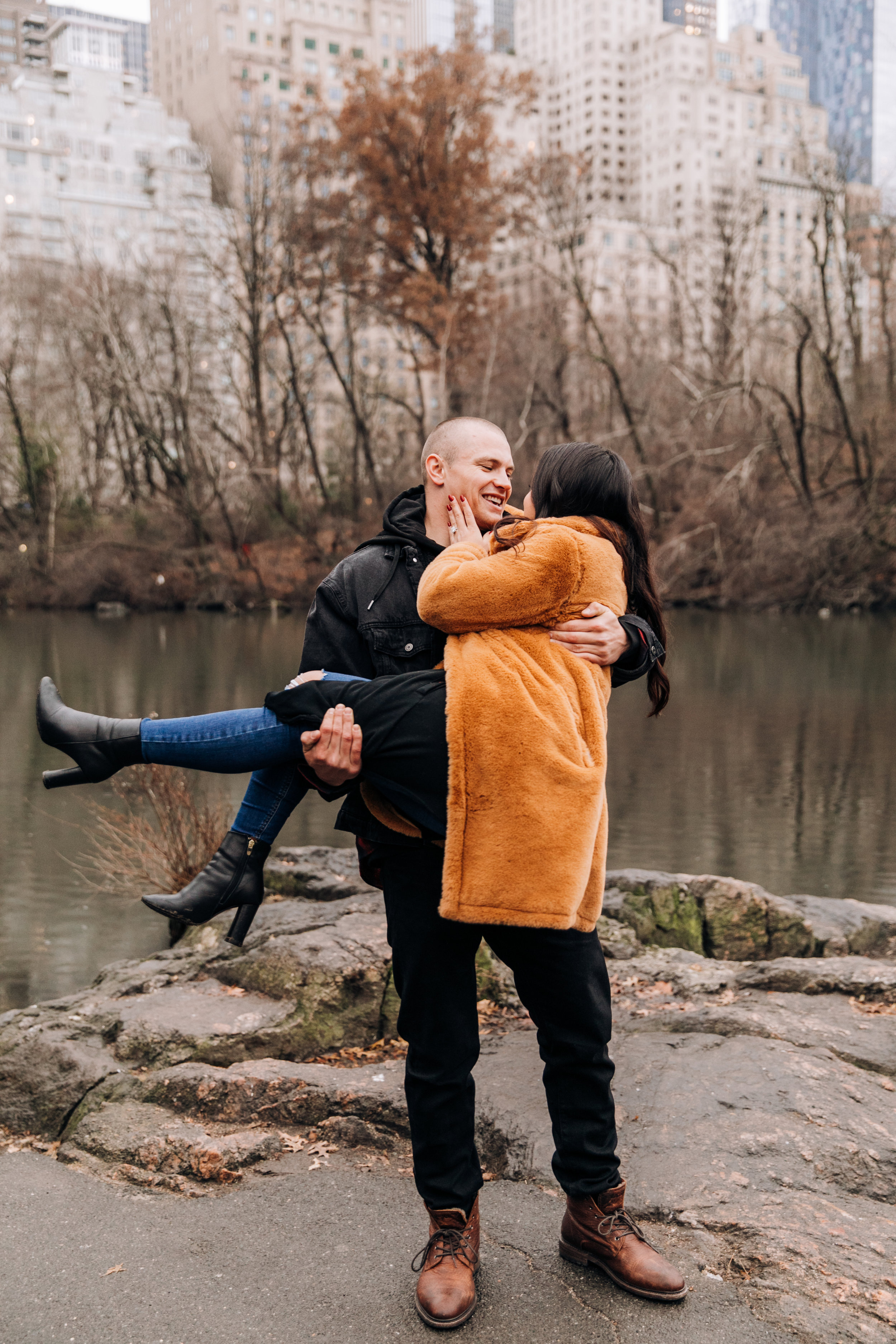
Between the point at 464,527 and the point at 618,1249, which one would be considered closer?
the point at 618,1249

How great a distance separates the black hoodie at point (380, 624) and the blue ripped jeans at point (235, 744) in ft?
0.28

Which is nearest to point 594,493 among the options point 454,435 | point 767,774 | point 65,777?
point 454,435

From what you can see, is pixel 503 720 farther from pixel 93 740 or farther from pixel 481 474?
pixel 93 740

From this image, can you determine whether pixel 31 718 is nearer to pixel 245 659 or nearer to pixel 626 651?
pixel 245 659

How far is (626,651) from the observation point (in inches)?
108

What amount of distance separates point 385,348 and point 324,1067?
5314 centimetres

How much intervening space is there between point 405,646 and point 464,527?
13.4 inches

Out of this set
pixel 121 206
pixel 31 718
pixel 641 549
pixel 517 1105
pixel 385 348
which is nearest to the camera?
pixel 641 549

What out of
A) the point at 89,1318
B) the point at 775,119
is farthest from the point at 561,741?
the point at 775,119

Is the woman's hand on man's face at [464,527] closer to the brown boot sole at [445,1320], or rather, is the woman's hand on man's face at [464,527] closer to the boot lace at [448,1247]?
the boot lace at [448,1247]

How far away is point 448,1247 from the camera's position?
104 inches

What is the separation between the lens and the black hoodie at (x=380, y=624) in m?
2.89

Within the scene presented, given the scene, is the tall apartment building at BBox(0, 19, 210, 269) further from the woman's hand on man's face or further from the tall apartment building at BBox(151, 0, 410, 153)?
the woman's hand on man's face

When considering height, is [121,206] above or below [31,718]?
above
